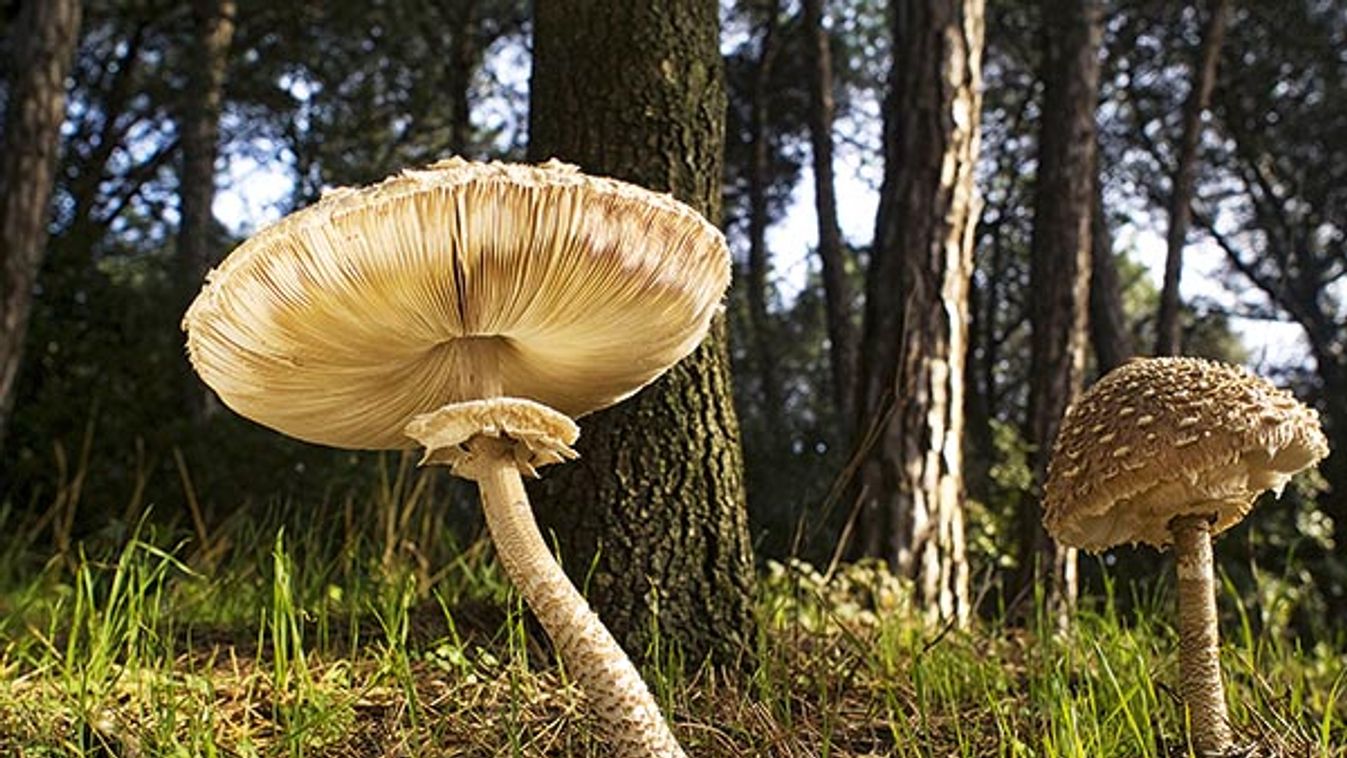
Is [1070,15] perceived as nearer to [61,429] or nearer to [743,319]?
[61,429]

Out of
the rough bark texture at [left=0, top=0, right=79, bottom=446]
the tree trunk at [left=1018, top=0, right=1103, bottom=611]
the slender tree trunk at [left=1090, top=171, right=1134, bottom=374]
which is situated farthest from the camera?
the slender tree trunk at [left=1090, top=171, right=1134, bottom=374]

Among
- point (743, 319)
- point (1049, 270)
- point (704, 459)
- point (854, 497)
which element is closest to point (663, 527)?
point (704, 459)

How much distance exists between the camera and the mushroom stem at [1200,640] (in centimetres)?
215

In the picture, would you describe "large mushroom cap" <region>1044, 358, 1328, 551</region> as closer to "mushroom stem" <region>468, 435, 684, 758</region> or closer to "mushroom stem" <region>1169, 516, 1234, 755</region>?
"mushroom stem" <region>1169, 516, 1234, 755</region>

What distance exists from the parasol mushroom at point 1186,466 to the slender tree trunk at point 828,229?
10.4m

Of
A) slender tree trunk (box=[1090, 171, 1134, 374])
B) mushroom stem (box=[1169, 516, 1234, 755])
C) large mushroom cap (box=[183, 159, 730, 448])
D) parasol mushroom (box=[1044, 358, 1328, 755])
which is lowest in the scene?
mushroom stem (box=[1169, 516, 1234, 755])

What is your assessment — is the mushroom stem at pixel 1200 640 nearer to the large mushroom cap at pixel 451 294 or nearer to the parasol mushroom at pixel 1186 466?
the parasol mushroom at pixel 1186 466

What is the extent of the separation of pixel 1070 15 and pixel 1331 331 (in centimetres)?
1080

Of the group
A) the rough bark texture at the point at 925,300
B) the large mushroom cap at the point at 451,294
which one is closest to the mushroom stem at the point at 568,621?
the large mushroom cap at the point at 451,294

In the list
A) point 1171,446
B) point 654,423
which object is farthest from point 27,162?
point 1171,446

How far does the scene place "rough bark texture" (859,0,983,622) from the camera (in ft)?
16.5

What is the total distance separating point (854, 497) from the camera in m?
5.50

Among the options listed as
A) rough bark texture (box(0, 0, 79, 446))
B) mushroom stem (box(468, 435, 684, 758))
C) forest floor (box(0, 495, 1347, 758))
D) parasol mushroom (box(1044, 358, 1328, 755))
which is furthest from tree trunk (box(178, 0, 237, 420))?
parasol mushroom (box(1044, 358, 1328, 755))

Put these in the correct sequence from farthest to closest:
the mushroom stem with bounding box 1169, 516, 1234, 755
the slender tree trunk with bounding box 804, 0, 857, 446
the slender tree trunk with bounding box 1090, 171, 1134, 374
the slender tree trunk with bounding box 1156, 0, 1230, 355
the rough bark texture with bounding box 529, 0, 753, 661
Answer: the slender tree trunk with bounding box 804, 0, 857, 446
the slender tree trunk with bounding box 1090, 171, 1134, 374
the slender tree trunk with bounding box 1156, 0, 1230, 355
the rough bark texture with bounding box 529, 0, 753, 661
the mushroom stem with bounding box 1169, 516, 1234, 755
